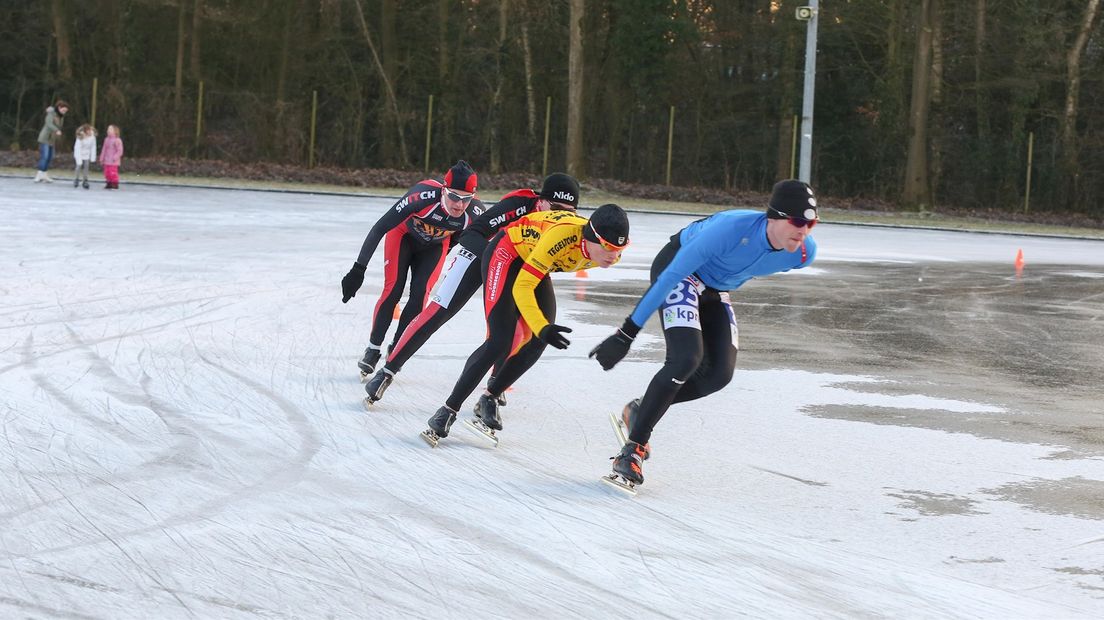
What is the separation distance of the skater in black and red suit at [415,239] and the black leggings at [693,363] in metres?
2.14

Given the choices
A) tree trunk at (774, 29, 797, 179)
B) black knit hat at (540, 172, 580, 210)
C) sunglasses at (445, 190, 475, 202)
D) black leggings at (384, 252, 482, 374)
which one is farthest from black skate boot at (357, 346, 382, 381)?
tree trunk at (774, 29, 797, 179)

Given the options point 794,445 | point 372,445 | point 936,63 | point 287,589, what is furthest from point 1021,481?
point 936,63

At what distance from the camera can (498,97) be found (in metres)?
40.4

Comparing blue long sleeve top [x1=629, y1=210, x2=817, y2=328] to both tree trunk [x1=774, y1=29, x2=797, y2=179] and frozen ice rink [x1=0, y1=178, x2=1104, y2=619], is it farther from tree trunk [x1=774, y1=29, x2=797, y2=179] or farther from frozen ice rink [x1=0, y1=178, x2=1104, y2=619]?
tree trunk [x1=774, y1=29, x2=797, y2=179]

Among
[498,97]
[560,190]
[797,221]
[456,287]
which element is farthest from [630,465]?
[498,97]

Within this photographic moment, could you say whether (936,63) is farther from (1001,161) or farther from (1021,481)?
(1021,481)

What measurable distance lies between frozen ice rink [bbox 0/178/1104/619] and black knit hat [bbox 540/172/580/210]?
1266mm

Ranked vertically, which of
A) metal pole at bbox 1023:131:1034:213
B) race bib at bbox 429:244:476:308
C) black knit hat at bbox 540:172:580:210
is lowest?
race bib at bbox 429:244:476:308

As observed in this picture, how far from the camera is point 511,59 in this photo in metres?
41.1

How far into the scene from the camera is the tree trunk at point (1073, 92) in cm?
3572

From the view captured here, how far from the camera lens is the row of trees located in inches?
1437

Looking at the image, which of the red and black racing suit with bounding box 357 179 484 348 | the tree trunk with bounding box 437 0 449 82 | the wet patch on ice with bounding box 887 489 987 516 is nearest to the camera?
the wet patch on ice with bounding box 887 489 987 516

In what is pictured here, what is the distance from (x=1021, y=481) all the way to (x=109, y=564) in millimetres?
4124

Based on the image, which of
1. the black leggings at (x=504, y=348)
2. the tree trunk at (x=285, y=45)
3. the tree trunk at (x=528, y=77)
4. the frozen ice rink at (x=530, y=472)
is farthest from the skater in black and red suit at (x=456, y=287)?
the tree trunk at (x=285, y=45)
